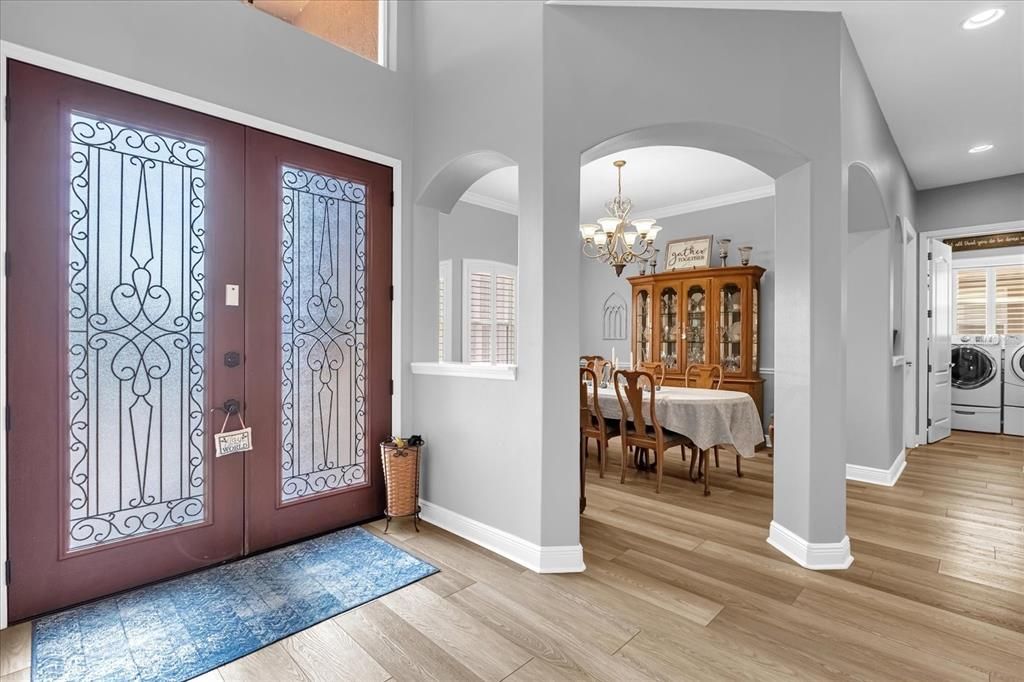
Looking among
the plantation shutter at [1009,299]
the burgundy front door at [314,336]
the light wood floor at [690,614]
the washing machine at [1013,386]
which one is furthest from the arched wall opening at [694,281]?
the plantation shutter at [1009,299]

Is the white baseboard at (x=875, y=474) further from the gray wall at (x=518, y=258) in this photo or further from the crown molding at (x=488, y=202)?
the crown molding at (x=488, y=202)

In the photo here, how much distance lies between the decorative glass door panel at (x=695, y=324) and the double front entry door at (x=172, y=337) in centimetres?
396

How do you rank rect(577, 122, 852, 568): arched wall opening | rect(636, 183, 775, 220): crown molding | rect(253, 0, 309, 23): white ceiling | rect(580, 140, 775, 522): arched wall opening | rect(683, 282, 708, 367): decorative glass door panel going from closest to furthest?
rect(577, 122, 852, 568): arched wall opening, rect(253, 0, 309, 23): white ceiling, rect(580, 140, 775, 522): arched wall opening, rect(636, 183, 775, 220): crown molding, rect(683, 282, 708, 367): decorative glass door panel

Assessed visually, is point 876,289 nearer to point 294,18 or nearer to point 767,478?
point 767,478

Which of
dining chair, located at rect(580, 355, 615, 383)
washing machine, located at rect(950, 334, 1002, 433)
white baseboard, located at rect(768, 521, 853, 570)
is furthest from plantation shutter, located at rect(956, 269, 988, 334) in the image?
white baseboard, located at rect(768, 521, 853, 570)

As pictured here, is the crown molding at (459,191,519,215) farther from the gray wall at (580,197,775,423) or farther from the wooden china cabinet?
the wooden china cabinet

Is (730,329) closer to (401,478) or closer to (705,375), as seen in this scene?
(705,375)

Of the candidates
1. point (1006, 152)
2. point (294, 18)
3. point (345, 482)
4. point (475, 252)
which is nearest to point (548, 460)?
point (345, 482)

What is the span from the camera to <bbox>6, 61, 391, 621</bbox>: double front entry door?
2141mm

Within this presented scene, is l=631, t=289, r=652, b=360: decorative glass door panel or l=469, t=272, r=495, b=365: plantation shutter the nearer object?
l=469, t=272, r=495, b=365: plantation shutter

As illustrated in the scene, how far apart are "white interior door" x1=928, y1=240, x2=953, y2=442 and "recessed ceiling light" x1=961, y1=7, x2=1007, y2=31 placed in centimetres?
315

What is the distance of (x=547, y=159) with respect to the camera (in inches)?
103

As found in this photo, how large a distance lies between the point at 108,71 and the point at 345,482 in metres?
2.39

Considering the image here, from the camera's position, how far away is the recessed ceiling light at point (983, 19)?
278 centimetres
